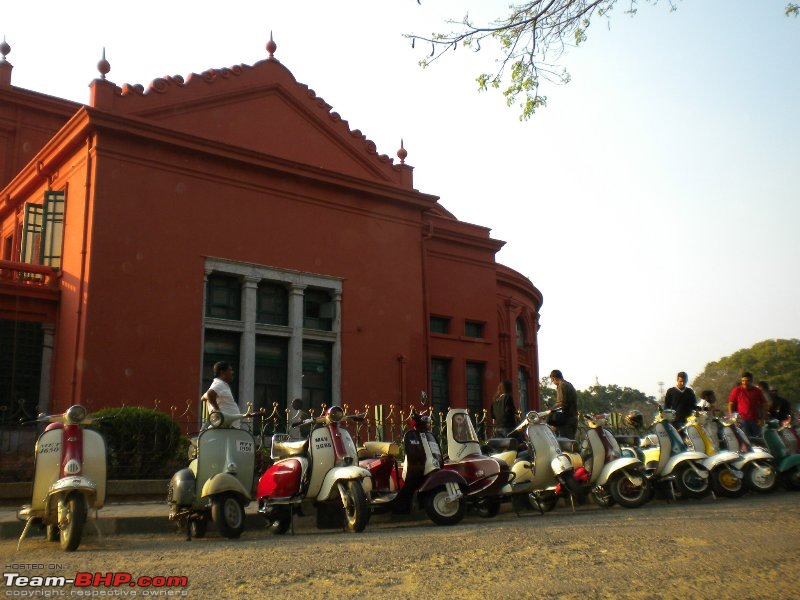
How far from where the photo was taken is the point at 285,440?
8273mm

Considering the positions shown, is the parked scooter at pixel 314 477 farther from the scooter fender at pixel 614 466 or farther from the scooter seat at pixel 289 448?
the scooter fender at pixel 614 466

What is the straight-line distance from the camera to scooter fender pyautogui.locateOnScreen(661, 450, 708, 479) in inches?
367

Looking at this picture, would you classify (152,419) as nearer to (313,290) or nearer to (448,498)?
(448,498)

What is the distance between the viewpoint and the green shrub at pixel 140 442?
1002cm

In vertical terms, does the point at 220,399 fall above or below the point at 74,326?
below

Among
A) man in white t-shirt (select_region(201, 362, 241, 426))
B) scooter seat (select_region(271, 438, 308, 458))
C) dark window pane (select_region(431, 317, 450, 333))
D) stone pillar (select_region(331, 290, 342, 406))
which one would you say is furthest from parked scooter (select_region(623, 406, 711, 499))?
dark window pane (select_region(431, 317, 450, 333))

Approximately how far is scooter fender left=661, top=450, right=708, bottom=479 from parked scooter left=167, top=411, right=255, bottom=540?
193 inches

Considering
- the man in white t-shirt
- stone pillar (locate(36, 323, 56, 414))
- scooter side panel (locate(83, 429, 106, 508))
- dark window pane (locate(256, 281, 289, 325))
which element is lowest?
scooter side panel (locate(83, 429, 106, 508))

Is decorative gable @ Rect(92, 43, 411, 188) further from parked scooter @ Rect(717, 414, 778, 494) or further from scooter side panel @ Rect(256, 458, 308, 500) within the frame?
parked scooter @ Rect(717, 414, 778, 494)

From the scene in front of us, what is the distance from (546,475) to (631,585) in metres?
4.54

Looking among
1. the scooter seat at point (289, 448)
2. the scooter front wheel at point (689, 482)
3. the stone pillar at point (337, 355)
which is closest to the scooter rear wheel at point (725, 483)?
the scooter front wheel at point (689, 482)

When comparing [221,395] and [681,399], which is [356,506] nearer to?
[221,395]

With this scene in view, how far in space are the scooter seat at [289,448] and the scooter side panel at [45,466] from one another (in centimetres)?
215

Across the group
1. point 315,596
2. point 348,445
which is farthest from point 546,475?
point 315,596
